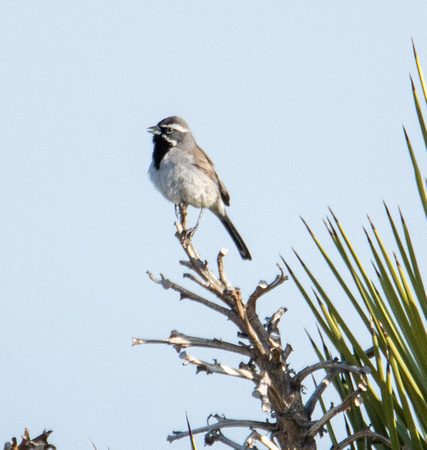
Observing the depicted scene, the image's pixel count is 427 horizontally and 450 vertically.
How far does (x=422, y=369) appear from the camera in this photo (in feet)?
5.68

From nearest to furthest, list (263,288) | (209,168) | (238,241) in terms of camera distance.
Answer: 1. (263,288)
2. (209,168)
3. (238,241)

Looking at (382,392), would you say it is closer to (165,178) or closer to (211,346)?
(211,346)

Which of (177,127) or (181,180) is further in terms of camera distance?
(177,127)

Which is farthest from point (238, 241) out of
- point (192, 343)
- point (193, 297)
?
point (192, 343)

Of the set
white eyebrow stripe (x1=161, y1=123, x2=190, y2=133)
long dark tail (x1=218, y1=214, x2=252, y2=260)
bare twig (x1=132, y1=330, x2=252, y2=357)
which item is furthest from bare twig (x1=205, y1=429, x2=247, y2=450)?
long dark tail (x1=218, y1=214, x2=252, y2=260)

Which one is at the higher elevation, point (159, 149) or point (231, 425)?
point (159, 149)

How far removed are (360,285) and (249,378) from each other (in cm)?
38

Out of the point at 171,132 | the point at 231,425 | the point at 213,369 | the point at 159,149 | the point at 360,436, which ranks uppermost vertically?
the point at 171,132

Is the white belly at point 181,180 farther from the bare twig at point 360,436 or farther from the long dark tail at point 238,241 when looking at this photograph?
the bare twig at point 360,436

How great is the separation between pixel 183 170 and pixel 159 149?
1.54ft

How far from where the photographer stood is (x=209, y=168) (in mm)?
7148

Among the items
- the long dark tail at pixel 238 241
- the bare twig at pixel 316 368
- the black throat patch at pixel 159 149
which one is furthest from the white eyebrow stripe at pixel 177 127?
the bare twig at pixel 316 368

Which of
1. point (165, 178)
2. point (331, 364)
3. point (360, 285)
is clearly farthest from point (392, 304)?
point (165, 178)

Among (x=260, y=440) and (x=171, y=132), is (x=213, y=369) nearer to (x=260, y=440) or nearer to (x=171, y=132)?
(x=260, y=440)
